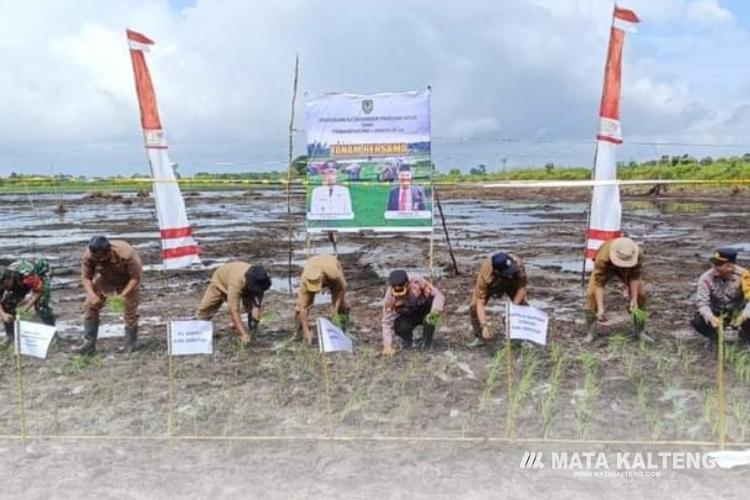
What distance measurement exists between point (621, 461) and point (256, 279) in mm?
4181

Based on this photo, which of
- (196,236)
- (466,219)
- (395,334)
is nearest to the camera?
(395,334)

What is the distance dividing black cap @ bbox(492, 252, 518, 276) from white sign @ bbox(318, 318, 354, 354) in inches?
90.0

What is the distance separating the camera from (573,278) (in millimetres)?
14484

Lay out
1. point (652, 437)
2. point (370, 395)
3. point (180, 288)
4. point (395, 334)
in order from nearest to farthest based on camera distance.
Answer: point (652, 437) → point (370, 395) → point (395, 334) → point (180, 288)

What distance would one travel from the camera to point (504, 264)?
26.8 ft

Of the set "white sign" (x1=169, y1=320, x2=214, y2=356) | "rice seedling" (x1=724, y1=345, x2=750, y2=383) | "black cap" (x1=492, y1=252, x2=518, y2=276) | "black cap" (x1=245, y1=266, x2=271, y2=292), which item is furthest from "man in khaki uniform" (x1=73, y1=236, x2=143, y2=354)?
"rice seedling" (x1=724, y1=345, x2=750, y2=383)

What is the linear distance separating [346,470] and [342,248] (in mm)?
15295

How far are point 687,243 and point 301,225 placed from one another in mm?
13326

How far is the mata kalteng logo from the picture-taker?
5383 mm

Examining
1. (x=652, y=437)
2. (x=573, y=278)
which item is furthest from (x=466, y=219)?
(x=652, y=437)

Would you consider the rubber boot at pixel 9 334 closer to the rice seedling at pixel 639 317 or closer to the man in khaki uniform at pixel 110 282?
the man in khaki uniform at pixel 110 282

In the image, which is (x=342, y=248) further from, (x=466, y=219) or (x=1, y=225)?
(x=1, y=225)

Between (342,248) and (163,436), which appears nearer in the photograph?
(163,436)

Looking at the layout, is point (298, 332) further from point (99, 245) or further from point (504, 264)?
point (504, 264)
